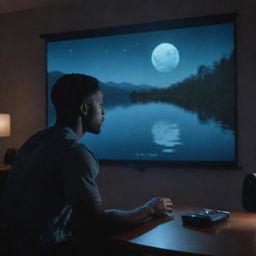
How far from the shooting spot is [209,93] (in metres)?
3.35

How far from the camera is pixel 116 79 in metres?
3.69

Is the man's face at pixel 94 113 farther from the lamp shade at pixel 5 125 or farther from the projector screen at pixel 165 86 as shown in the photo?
the lamp shade at pixel 5 125

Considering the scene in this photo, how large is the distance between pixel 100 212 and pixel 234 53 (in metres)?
2.40

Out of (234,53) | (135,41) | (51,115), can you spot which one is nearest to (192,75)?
(234,53)

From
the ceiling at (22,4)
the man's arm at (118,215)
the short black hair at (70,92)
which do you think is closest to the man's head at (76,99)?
the short black hair at (70,92)

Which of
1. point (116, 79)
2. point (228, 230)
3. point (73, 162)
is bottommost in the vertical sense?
point (228, 230)

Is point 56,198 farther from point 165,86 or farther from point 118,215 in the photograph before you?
point 165,86

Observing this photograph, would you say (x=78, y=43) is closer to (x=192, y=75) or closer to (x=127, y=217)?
(x=192, y=75)

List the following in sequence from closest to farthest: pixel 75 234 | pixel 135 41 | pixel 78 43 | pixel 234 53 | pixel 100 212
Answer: pixel 100 212
pixel 75 234
pixel 234 53
pixel 135 41
pixel 78 43

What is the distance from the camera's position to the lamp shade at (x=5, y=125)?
154 inches

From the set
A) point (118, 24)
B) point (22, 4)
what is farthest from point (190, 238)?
point (22, 4)

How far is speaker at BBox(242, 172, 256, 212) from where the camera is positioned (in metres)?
1.82

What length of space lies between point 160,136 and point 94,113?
199cm

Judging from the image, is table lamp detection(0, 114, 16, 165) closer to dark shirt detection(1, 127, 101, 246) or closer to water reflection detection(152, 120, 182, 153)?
water reflection detection(152, 120, 182, 153)
